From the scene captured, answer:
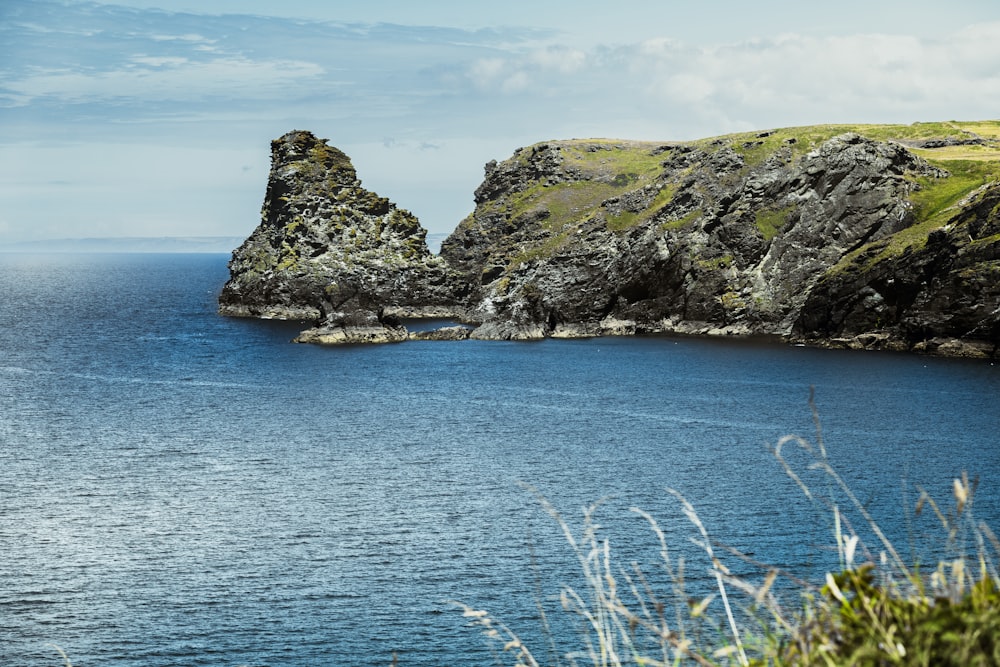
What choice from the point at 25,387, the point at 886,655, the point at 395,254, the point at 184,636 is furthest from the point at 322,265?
the point at 886,655

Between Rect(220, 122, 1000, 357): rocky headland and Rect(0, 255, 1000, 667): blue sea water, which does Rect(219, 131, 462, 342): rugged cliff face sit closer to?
Rect(220, 122, 1000, 357): rocky headland

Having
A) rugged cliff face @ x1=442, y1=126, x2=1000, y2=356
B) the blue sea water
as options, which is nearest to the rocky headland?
rugged cliff face @ x1=442, y1=126, x2=1000, y2=356

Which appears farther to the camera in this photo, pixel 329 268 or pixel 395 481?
pixel 329 268

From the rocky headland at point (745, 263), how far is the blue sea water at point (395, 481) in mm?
10786

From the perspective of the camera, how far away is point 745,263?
158 metres

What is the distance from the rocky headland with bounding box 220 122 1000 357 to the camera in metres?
129

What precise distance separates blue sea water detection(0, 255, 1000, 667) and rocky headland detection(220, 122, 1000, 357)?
10.8 m

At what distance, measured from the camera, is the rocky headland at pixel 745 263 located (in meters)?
129

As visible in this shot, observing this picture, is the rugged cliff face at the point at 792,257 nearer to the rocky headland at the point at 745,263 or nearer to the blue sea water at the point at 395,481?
the rocky headland at the point at 745,263

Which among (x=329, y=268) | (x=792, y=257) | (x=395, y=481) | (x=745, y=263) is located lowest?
(x=395, y=481)

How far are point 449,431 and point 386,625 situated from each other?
151ft

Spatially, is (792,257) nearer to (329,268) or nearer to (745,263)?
(745,263)

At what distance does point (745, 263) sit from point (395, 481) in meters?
106

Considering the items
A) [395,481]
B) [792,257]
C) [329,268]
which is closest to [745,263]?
[792,257]
